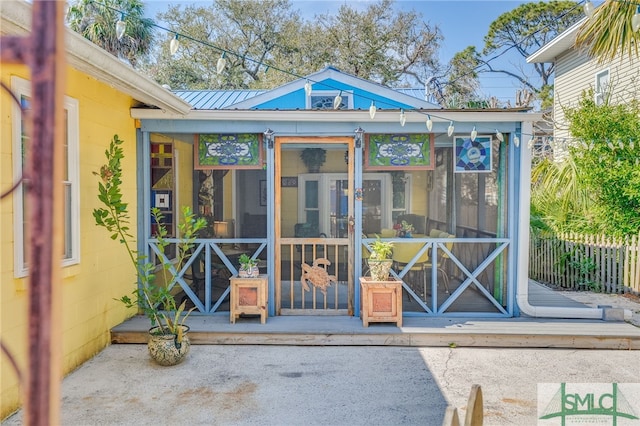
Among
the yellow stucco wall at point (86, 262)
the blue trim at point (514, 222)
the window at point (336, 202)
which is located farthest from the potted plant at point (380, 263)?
the yellow stucco wall at point (86, 262)

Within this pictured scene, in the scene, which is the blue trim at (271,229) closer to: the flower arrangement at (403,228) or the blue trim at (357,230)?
the blue trim at (357,230)

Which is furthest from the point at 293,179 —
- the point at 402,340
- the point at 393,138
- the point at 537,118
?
the point at 537,118

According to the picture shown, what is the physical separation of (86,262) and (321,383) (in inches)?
97.0

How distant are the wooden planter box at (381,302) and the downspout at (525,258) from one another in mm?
1546

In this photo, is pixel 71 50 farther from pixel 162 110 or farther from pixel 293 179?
pixel 293 179

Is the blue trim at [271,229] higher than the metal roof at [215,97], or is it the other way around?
the metal roof at [215,97]

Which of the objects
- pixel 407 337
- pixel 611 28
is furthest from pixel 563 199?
pixel 407 337

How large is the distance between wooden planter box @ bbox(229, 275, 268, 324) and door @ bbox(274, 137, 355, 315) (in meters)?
0.36

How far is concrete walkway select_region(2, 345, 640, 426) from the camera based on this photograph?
3.39 m

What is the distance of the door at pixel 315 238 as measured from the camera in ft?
18.1

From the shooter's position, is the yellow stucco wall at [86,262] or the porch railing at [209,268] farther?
the porch railing at [209,268]

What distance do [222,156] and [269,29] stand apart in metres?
15.7

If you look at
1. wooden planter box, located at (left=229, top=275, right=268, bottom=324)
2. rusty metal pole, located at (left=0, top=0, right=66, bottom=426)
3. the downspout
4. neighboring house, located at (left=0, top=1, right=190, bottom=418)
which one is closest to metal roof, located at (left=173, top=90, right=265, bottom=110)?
neighboring house, located at (left=0, top=1, right=190, bottom=418)

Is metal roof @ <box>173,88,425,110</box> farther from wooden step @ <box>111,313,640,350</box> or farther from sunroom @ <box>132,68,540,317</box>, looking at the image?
wooden step @ <box>111,313,640,350</box>
